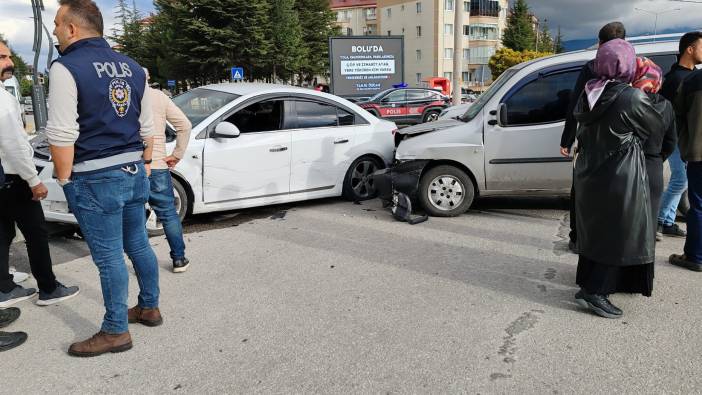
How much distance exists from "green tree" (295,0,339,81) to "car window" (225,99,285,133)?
1670 inches

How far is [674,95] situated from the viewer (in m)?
4.36

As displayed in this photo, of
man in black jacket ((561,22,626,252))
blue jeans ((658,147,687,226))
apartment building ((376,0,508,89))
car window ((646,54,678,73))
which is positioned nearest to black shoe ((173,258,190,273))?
man in black jacket ((561,22,626,252))

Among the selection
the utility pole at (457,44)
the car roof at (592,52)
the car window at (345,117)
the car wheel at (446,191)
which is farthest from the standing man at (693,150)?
the utility pole at (457,44)

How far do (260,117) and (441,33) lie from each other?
2445 inches

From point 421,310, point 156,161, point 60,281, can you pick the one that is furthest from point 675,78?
point 60,281

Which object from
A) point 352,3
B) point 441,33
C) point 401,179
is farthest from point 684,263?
point 352,3

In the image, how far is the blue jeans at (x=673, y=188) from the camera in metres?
4.89

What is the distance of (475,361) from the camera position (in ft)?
9.66

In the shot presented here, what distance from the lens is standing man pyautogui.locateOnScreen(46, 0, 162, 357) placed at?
8.75 ft

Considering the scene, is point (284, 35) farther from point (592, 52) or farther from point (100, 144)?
point (100, 144)

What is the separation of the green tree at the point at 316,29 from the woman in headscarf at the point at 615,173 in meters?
45.7

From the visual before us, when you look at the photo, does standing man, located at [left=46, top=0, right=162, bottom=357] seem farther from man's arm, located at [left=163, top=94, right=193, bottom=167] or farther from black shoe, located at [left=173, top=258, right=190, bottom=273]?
black shoe, located at [left=173, top=258, right=190, bottom=273]

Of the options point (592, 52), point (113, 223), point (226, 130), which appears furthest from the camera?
point (592, 52)

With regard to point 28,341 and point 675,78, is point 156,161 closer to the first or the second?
point 28,341
